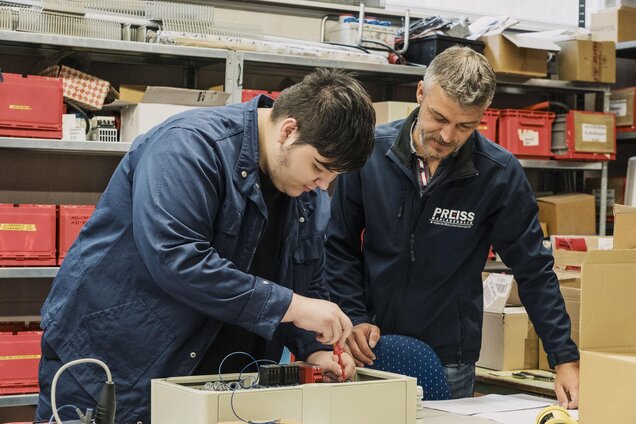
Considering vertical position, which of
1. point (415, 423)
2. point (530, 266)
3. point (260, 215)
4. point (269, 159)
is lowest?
point (415, 423)

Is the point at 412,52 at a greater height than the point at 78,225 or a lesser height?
greater

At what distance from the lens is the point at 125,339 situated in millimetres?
1704

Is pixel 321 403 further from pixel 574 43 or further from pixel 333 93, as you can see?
pixel 574 43

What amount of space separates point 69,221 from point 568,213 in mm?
2541

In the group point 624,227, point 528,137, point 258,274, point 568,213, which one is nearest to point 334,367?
point 258,274

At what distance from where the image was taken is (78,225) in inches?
137

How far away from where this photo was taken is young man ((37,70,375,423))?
1.58m

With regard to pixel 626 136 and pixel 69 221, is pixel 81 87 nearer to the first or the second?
pixel 69 221

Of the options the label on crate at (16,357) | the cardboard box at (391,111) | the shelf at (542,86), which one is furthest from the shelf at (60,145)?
the shelf at (542,86)

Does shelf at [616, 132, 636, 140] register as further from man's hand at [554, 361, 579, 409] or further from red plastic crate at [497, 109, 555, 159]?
man's hand at [554, 361, 579, 409]

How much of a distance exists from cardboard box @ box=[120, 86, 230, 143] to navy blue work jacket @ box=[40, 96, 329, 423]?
172 cm

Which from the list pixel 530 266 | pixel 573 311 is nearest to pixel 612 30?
pixel 573 311

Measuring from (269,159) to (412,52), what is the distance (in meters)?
2.70

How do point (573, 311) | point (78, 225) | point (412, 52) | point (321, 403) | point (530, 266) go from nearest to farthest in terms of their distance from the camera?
point (321, 403) → point (530, 266) → point (573, 311) → point (78, 225) → point (412, 52)
